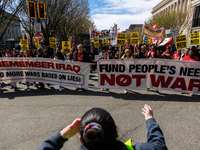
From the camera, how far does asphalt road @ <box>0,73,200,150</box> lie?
120 inches

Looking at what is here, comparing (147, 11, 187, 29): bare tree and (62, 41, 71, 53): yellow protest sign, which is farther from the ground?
(147, 11, 187, 29): bare tree

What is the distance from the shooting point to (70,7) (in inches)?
852

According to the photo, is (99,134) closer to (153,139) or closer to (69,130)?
(69,130)

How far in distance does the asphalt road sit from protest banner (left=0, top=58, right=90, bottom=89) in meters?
0.53

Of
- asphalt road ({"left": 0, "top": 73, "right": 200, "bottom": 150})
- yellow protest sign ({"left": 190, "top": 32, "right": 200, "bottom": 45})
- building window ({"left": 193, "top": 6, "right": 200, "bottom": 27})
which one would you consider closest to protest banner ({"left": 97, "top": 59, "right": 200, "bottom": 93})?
asphalt road ({"left": 0, "top": 73, "right": 200, "bottom": 150})

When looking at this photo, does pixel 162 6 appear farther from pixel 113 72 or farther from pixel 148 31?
pixel 113 72

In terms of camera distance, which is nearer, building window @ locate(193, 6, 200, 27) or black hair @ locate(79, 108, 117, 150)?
black hair @ locate(79, 108, 117, 150)

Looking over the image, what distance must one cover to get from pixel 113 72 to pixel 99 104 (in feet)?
5.58

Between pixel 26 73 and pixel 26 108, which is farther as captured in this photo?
pixel 26 73

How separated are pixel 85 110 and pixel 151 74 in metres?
3.16

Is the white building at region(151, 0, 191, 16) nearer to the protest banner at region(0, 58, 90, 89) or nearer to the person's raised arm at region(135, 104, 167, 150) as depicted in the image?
the protest banner at region(0, 58, 90, 89)

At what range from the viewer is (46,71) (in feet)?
22.2

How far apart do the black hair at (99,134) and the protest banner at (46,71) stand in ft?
17.9

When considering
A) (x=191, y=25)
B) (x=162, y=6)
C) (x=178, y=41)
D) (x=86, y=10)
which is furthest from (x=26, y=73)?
(x=162, y=6)
